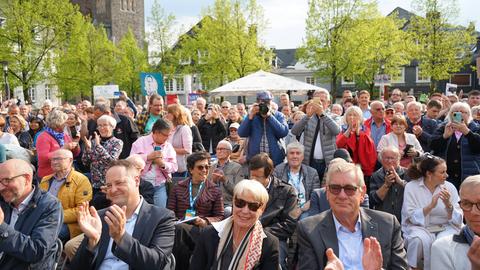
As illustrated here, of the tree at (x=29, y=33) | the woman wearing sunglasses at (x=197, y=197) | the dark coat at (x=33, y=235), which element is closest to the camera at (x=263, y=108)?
the woman wearing sunglasses at (x=197, y=197)

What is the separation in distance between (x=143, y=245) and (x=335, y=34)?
3058cm

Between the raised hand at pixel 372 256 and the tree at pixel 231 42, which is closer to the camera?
the raised hand at pixel 372 256

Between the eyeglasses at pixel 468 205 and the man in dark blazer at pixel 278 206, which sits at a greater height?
the eyeglasses at pixel 468 205

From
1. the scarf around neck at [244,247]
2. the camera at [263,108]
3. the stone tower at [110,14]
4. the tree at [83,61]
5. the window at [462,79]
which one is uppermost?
the stone tower at [110,14]

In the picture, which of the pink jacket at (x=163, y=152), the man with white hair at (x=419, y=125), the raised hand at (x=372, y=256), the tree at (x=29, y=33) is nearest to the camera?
the raised hand at (x=372, y=256)

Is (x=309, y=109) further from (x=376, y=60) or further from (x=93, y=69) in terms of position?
(x=93, y=69)

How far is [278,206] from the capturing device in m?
5.28

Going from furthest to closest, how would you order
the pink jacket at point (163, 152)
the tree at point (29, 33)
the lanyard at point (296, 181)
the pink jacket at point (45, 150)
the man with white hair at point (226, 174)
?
the tree at point (29, 33) → the pink jacket at point (45, 150) → the pink jacket at point (163, 152) → the man with white hair at point (226, 174) → the lanyard at point (296, 181)

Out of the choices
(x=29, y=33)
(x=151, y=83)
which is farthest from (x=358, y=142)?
(x=29, y=33)

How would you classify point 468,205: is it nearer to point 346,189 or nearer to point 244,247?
point 346,189

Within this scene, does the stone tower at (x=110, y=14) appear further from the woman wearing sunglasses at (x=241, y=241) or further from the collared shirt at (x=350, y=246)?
the collared shirt at (x=350, y=246)

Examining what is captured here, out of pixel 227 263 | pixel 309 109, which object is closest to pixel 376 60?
pixel 309 109

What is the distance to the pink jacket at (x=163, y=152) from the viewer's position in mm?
6488

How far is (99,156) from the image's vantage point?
6.44 metres
